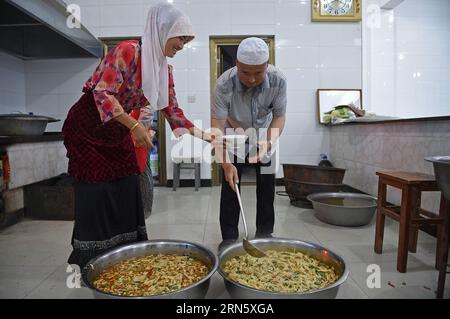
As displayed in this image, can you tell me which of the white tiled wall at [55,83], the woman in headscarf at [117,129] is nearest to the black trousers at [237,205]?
the woman in headscarf at [117,129]

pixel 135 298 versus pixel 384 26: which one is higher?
pixel 384 26

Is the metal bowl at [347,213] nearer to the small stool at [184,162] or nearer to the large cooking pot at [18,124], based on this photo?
the small stool at [184,162]

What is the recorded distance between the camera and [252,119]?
2.06 meters

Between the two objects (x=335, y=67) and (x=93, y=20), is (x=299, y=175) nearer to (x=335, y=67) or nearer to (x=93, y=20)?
(x=335, y=67)

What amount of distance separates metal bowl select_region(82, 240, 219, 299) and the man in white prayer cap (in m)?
0.47

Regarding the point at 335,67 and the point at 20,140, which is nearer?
the point at 20,140

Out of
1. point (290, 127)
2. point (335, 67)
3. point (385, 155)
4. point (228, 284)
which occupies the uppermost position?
point (335, 67)

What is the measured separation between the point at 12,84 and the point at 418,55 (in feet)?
17.2

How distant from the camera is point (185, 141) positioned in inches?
171

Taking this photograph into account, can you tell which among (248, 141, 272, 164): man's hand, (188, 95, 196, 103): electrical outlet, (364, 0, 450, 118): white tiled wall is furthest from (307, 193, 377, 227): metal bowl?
(188, 95, 196, 103): electrical outlet

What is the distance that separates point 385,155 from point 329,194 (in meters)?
0.66

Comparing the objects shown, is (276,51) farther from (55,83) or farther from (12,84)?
(12,84)

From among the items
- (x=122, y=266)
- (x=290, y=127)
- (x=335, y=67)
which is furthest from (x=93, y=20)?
(x=122, y=266)
